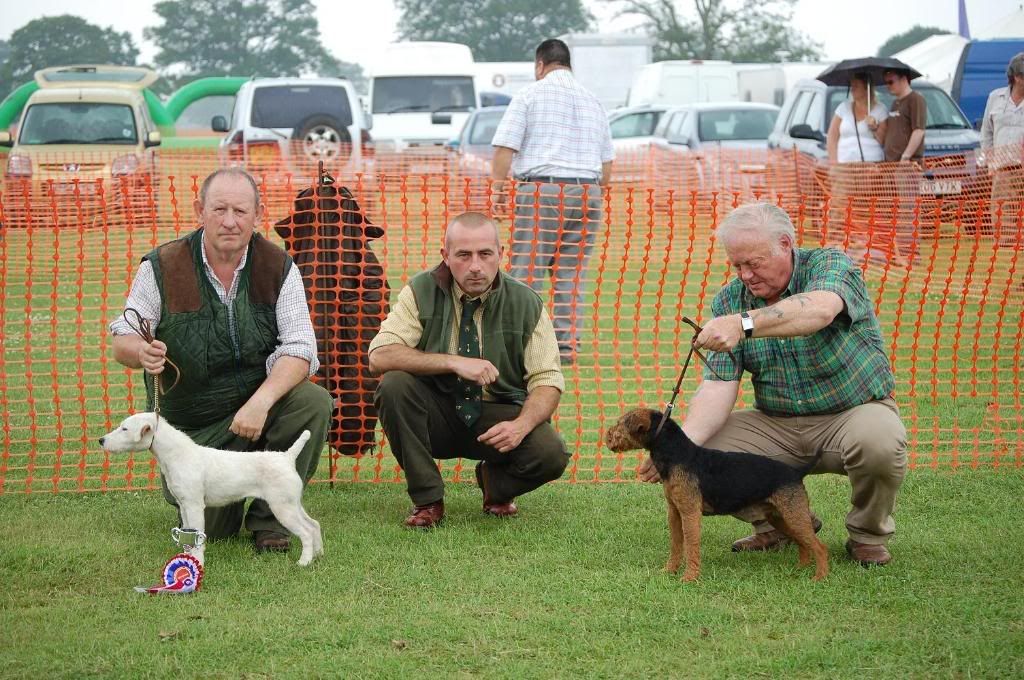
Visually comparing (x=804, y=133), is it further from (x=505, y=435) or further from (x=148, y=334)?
(x=148, y=334)

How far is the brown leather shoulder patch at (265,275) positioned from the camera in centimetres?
475

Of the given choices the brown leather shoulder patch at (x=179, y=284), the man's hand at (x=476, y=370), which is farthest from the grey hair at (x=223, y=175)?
the man's hand at (x=476, y=370)

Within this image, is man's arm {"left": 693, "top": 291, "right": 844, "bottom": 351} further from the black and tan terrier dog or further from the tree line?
the tree line

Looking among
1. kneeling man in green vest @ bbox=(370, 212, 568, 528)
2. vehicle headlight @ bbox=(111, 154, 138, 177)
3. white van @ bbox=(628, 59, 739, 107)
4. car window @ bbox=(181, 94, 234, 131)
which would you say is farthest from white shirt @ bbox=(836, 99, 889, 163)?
car window @ bbox=(181, 94, 234, 131)

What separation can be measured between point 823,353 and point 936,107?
38.7 feet

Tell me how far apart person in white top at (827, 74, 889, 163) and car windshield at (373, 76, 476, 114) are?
12.8m

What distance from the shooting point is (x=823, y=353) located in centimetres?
439

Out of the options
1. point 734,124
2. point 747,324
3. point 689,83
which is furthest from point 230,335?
point 689,83

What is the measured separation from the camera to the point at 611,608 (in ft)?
13.1

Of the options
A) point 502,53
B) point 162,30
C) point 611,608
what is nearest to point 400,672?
point 611,608

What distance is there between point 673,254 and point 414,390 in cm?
847

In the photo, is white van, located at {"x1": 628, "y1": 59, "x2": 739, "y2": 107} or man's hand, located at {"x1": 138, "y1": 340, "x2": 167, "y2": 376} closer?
man's hand, located at {"x1": 138, "y1": 340, "x2": 167, "y2": 376}

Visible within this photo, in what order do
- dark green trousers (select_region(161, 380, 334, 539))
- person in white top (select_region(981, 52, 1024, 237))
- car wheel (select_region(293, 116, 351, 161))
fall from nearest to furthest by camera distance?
dark green trousers (select_region(161, 380, 334, 539)), person in white top (select_region(981, 52, 1024, 237)), car wheel (select_region(293, 116, 351, 161))

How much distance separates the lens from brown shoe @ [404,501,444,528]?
4.95m
